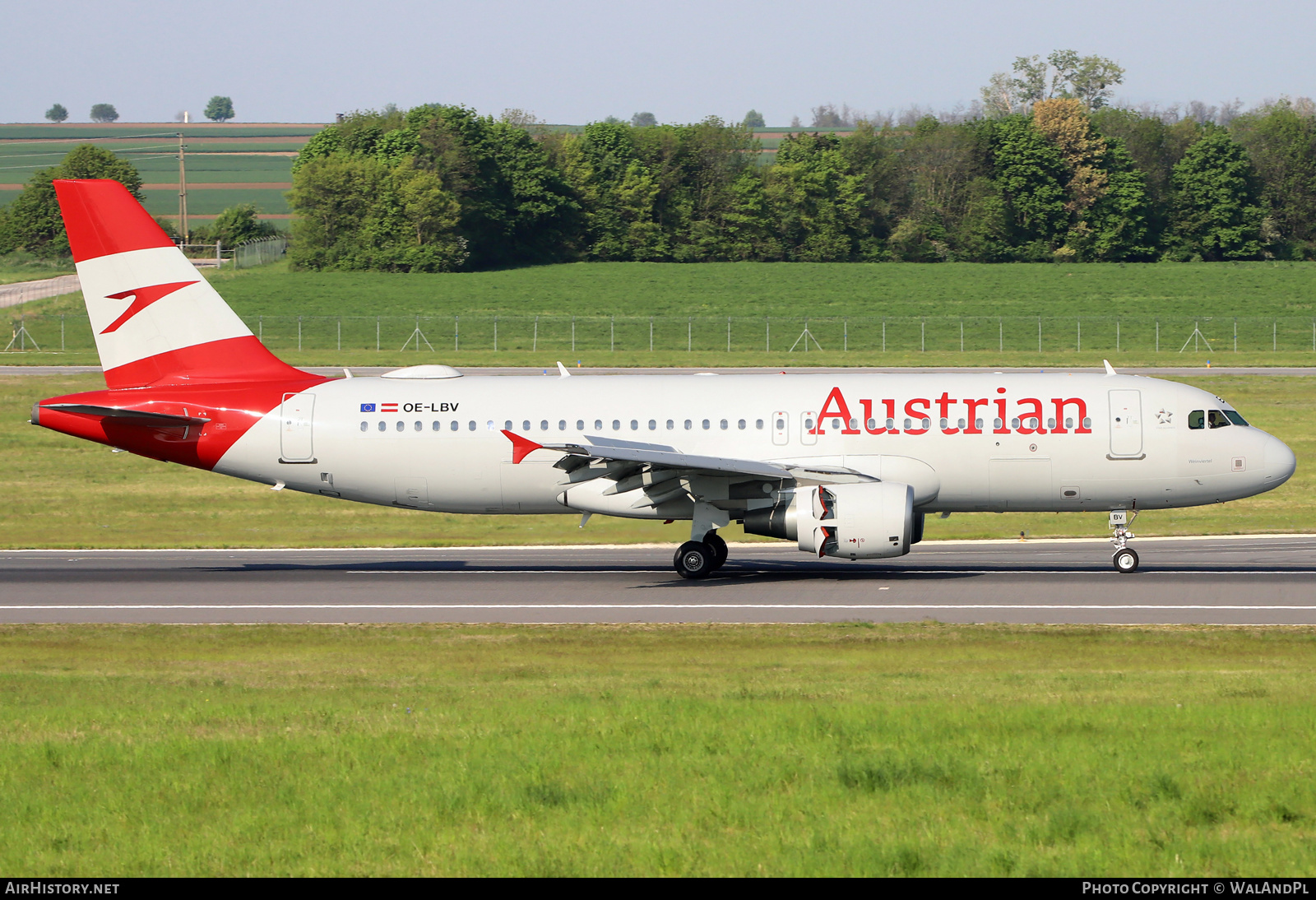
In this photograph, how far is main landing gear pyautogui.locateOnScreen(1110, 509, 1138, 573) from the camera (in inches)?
1150

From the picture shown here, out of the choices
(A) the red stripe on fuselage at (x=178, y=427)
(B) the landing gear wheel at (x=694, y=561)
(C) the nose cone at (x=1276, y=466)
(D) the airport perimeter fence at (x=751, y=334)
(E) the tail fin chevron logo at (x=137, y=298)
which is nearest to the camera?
(C) the nose cone at (x=1276, y=466)

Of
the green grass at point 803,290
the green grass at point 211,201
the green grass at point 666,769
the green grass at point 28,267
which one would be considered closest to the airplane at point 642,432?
the green grass at point 666,769

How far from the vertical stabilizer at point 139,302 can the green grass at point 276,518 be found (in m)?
7.73

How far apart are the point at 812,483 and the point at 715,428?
2646 millimetres

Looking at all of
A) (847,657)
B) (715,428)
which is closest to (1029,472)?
(715,428)

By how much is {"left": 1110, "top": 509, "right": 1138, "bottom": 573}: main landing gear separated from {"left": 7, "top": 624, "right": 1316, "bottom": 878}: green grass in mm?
9226

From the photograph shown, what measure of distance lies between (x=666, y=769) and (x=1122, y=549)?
65.5 feet

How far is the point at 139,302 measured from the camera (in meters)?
30.3

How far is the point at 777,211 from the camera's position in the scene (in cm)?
13962

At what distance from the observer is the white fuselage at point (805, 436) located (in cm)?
2888

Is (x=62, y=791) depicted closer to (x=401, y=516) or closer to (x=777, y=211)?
(x=401, y=516)

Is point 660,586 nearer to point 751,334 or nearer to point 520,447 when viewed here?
point 520,447

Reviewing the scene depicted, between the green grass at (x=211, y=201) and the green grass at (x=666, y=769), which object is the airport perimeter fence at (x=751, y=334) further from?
the green grass at (x=211, y=201)

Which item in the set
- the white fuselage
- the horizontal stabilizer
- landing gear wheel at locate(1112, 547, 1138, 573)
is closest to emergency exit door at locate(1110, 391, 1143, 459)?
the white fuselage
